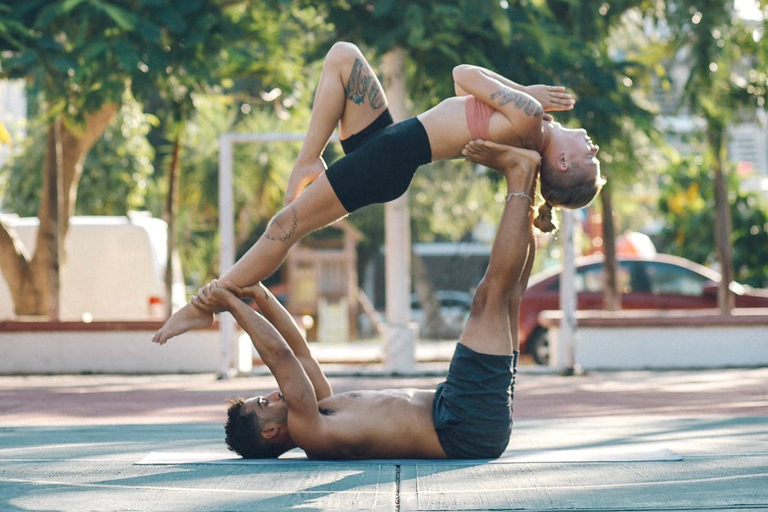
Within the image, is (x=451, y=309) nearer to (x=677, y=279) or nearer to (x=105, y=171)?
(x=105, y=171)

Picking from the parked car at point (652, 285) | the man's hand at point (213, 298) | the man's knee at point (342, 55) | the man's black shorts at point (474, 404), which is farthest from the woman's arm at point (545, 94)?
the parked car at point (652, 285)

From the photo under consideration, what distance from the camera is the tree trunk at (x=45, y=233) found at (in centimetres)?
1390

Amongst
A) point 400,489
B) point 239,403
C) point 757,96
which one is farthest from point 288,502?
point 757,96

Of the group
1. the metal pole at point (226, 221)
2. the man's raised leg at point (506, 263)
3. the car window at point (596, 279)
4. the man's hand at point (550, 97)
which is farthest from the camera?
the car window at point (596, 279)

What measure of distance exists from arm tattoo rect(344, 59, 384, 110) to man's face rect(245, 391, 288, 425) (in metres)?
1.39

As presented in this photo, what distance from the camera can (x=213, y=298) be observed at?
4.92 meters

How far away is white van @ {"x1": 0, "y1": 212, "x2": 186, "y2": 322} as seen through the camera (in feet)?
53.3

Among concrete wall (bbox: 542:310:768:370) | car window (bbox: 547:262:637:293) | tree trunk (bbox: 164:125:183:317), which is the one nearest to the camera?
concrete wall (bbox: 542:310:768:370)

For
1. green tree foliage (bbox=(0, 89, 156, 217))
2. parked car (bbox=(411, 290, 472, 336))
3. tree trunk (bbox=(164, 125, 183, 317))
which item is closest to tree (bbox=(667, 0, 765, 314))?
tree trunk (bbox=(164, 125, 183, 317))

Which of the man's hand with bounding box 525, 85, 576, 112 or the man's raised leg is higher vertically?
the man's hand with bounding box 525, 85, 576, 112

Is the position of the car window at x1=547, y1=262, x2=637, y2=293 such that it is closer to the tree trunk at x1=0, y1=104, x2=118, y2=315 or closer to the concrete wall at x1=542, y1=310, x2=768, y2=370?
the concrete wall at x1=542, y1=310, x2=768, y2=370

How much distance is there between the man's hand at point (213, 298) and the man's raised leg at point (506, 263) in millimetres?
1019

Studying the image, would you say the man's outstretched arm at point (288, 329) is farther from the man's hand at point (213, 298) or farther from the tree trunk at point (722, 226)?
the tree trunk at point (722, 226)

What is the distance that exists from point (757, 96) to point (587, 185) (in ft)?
31.0
